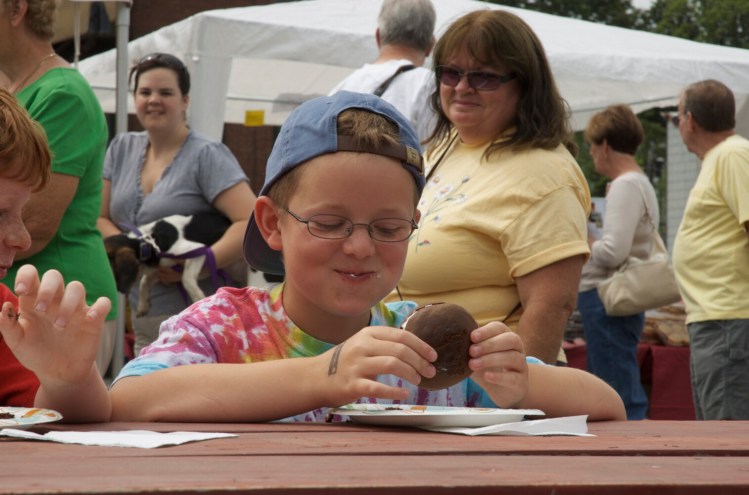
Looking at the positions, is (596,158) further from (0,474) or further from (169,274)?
(0,474)

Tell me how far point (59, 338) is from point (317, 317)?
0.57 metres

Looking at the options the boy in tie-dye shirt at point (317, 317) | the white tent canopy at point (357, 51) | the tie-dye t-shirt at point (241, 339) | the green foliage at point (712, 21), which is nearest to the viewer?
the boy in tie-dye shirt at point (317, 317)

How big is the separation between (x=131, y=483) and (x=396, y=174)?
1156 millimetres

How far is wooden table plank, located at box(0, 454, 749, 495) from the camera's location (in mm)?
908

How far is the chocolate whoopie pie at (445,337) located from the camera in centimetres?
167

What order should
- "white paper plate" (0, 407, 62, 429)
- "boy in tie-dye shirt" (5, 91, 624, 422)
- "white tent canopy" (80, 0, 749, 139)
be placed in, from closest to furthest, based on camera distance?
1. "white paper plate" (0, 407, 62, 429)
2. "boy in tie-dye shirt" (5, 91, 624, 422)
3. "white tent canopy" (80, 0, 749, 139)

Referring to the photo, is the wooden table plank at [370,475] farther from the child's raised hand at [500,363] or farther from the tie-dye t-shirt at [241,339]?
the tie-dye t-shirt at [241,339]

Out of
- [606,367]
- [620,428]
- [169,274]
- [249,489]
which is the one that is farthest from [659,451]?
[606,367]

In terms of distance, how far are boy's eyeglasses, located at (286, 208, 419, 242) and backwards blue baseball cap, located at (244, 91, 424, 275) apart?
116 mm

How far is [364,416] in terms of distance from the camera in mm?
1630

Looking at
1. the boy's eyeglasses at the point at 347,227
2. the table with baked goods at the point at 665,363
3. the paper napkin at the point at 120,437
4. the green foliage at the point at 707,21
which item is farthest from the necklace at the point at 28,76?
the green foliage at the point at 707,21

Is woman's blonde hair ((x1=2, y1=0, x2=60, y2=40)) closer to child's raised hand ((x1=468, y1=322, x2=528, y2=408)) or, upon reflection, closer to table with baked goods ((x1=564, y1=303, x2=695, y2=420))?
child's raised hand ((x1=468, y1=322, x2=528, y2=408))

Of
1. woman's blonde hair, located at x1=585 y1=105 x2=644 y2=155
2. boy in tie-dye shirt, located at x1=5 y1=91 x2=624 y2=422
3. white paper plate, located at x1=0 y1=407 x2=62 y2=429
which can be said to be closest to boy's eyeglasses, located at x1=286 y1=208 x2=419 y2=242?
boy in tie-dye shirt, located at x1=5 y1=91 x2=624 y2=422

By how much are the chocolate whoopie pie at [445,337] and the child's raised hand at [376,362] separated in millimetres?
35
